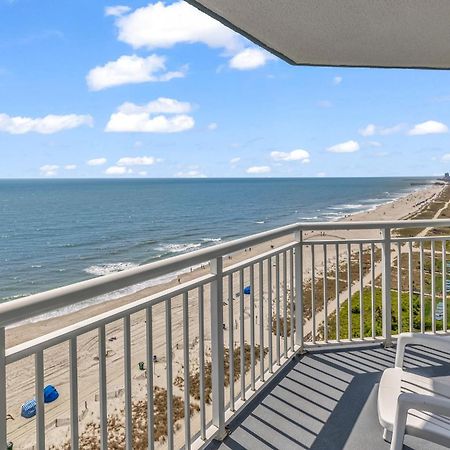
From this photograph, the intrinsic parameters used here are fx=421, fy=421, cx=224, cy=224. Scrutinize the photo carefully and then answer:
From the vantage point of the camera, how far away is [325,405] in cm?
248

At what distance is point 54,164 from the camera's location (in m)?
82.4

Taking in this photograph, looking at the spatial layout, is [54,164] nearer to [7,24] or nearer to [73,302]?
[7,24]

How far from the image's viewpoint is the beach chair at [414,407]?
1.51 metres

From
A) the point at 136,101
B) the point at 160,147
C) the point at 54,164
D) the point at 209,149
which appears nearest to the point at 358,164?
the point at 209,149

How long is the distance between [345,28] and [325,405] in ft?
7.67

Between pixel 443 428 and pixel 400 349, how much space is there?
74 cm

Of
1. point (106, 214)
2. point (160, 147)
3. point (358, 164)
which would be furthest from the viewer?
point (358, 164)

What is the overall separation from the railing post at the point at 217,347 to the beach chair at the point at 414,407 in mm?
776

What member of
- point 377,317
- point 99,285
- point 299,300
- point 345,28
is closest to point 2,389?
Result: point 99,285

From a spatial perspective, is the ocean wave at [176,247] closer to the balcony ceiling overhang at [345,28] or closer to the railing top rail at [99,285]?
the balcony ceiling overhang at [345,28]

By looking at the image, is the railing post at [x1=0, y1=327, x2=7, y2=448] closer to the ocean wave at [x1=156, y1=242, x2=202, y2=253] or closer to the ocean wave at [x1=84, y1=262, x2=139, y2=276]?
the ocean wave at [x1=84, y1=262, x2=139, y2=276]

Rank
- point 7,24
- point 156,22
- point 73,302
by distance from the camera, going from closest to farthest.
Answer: point 73,302 < point 156,22 < point 7,24

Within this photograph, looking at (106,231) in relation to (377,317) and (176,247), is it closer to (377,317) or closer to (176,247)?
(176,247)

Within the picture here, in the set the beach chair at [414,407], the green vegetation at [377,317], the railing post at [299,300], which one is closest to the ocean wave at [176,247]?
the green vegetation at [377,317]
